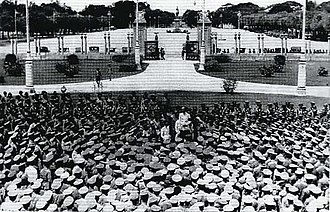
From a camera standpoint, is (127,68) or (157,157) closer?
(157,157)

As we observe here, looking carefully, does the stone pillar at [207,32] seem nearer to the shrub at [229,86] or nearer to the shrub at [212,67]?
the shrub at [212,67]

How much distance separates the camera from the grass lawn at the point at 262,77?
1144 inches

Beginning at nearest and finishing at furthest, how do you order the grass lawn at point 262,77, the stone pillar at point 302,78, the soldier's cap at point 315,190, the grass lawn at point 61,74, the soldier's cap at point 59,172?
the soldier's cap at point 315,190, the soldier's cap at point 59,172, the stone pillar at point 302,78, the grass lawn at point 61,74, the grass lawn at point 262,77

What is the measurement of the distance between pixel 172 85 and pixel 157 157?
1386 centimetres

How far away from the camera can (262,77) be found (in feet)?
101

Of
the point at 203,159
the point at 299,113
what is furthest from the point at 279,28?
the point at 203,159

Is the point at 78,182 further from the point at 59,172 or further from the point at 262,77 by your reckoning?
the point at 262,77

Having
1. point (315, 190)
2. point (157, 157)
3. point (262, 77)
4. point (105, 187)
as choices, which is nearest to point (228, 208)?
point (315, 190)

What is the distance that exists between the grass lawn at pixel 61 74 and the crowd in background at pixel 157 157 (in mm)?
10537

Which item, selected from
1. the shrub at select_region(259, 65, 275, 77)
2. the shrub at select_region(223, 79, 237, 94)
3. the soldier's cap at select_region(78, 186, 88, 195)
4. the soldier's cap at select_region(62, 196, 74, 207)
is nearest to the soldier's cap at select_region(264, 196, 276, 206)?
the soldier's cap at select_region(78, 186, 88, 195)

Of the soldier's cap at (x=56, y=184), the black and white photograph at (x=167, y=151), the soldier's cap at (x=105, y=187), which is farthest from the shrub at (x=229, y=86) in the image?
the soldier's cap at (x=56, y=184)

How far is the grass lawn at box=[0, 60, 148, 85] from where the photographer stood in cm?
2875

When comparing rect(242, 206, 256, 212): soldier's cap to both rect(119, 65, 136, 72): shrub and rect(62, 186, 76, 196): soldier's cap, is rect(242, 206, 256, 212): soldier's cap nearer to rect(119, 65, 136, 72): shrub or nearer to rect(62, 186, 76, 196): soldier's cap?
rect(62, 186, 76, 196): soldier's cap

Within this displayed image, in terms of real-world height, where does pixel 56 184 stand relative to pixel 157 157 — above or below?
below
